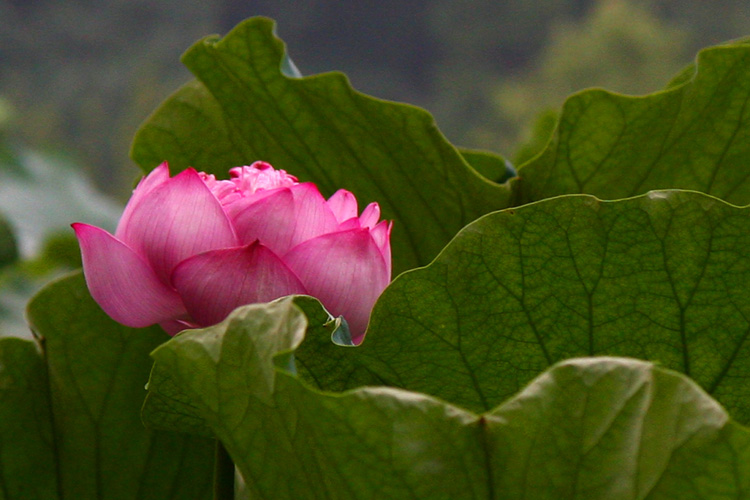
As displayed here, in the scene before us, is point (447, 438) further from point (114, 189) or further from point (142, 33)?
point (142, 33)

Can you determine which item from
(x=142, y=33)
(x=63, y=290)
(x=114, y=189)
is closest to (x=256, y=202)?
(x=63, y=290)

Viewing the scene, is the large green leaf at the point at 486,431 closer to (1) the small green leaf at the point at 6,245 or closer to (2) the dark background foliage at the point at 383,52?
(1) the small green leaf at the point at 6,245

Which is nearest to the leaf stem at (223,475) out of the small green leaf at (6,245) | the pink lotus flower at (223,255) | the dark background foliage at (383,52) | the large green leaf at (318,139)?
the pink lotus flower at (223,255)

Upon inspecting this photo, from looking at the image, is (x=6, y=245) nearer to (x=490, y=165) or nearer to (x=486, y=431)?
(x=490, y=165)

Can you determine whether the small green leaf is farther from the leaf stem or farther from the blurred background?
the blurred background

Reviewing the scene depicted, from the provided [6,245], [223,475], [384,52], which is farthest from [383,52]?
[223,475]

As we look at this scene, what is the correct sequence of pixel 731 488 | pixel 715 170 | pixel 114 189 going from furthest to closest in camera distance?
pixel 114 189 < pixel 715 170 < pixel 731 488
